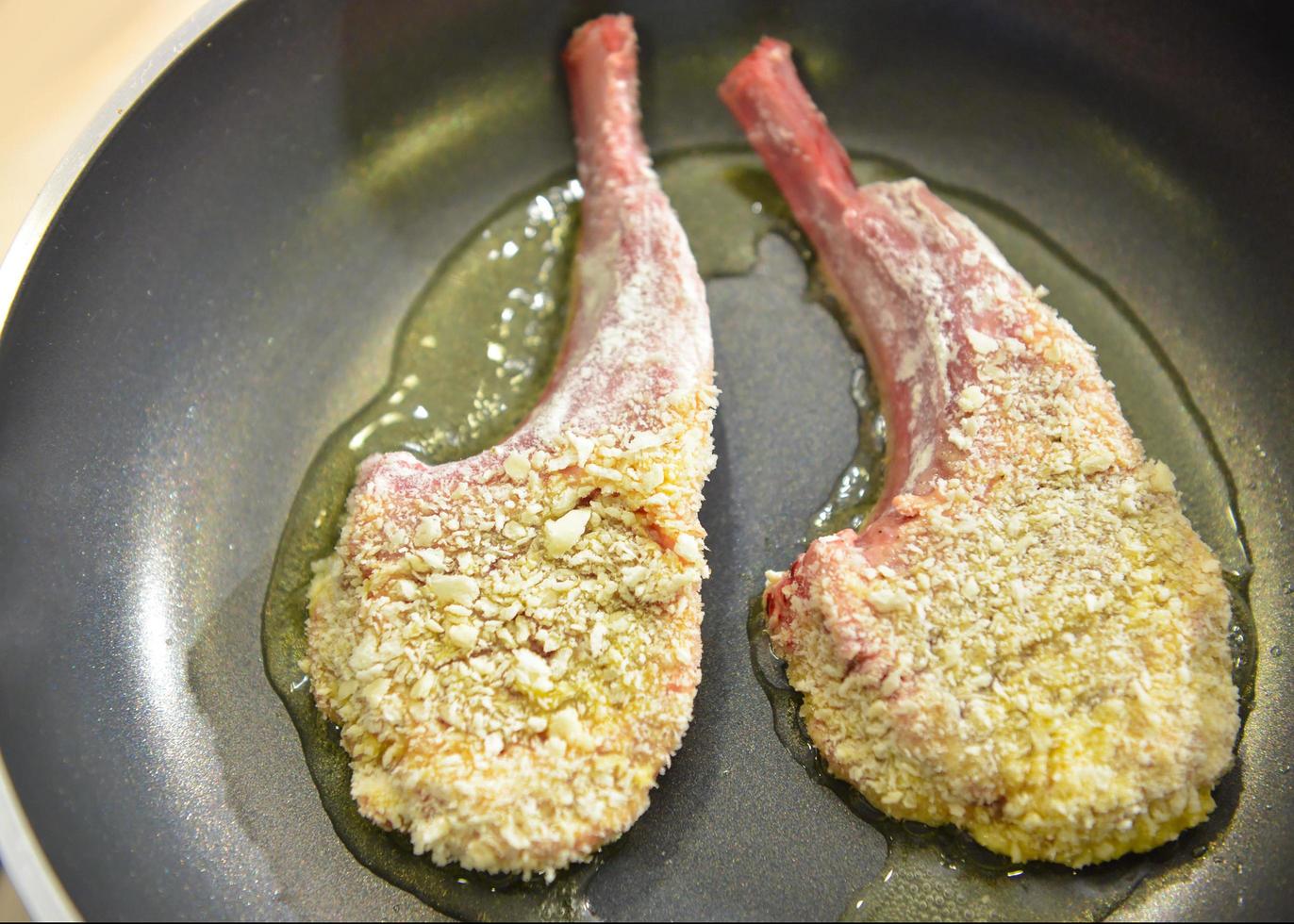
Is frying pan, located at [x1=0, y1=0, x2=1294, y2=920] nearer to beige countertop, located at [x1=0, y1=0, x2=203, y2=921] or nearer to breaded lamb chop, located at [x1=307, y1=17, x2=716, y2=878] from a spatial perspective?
breaded lamb chop, located at [x1=307, y1=17, x2=716, y2=878]

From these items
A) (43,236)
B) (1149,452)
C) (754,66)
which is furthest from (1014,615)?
(43,236)

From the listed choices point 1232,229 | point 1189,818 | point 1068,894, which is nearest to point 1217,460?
point 1232,229

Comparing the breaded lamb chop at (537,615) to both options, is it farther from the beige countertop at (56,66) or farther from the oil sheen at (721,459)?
the beige countertop at (56,66)

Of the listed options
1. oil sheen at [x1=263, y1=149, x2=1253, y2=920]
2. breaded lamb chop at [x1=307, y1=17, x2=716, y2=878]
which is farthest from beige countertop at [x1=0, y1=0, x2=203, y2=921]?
breaded lamb chop at [x1=307, y1=17, x2=716, y2=878]

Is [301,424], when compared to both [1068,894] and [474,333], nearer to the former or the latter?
[474,333]

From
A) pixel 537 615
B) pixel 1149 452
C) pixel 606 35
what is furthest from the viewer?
pixel 606 35

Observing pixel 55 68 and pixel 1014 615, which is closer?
pixel 1014 615

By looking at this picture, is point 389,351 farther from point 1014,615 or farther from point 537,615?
point 1014,615
